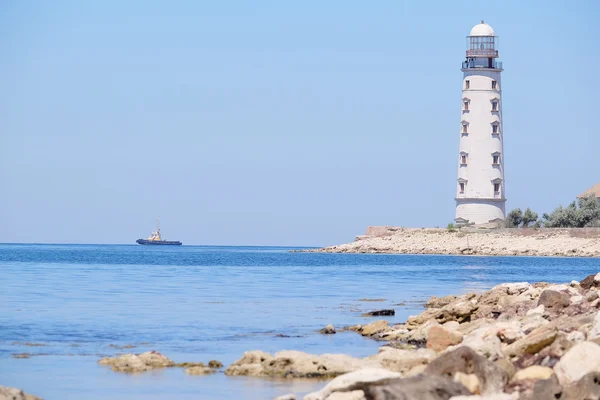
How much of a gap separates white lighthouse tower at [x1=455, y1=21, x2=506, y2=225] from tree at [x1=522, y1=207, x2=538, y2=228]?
4.01 m

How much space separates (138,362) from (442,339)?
3.92 m

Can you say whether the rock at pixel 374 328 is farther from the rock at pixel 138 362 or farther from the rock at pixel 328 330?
the rock at pixel 138 362

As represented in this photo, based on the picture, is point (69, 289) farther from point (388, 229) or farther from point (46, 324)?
point (388, 229)

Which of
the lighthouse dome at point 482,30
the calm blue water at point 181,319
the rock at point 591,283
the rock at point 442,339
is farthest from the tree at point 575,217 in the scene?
the rock at point 442,339

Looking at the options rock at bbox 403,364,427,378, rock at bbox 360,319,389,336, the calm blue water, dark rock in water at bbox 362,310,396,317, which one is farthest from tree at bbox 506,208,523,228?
rock at bbox 403,364,427,378

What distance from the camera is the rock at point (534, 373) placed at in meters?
10.5

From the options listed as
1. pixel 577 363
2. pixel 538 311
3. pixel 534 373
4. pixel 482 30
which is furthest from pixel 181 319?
pixel 482 30

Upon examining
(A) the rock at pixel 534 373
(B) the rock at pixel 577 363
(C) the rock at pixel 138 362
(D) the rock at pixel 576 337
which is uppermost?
(D) the rock at pixel 576 337

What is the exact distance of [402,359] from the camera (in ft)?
41.5

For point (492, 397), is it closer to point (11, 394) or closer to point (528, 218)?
point (11, 394)

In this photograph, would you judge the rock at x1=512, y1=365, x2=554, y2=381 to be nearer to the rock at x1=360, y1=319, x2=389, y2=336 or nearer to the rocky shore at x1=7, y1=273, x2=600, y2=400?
the rocky shore at x1=7, y1=273, x2=600, y2=400

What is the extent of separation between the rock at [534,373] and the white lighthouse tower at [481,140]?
159 feet

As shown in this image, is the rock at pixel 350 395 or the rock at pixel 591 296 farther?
the rock at pixel 591 296

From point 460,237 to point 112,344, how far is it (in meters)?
47.2
